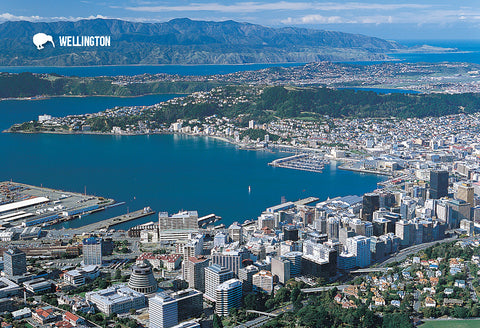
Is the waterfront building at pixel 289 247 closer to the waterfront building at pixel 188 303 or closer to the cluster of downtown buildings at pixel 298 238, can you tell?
the cluster of downtown buildings at pixel 298 238

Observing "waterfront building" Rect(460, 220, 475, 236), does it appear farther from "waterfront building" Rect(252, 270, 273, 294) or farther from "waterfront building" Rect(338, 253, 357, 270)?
"waterfront building" Rect(252, 270, 273, 294)

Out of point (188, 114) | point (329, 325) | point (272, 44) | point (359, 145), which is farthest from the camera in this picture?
point (272, 44)

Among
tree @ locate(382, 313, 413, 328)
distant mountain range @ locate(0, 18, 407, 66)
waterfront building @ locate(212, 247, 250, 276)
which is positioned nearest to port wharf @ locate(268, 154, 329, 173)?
waterfront building @ locate(212, 247, 250, 276)

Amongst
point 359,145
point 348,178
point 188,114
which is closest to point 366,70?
point 188,114

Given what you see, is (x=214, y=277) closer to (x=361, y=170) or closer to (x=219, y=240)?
(x=219, y=240)

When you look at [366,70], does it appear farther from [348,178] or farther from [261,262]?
[261,262]

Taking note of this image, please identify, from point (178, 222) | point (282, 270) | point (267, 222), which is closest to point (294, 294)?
point (282, 270)
